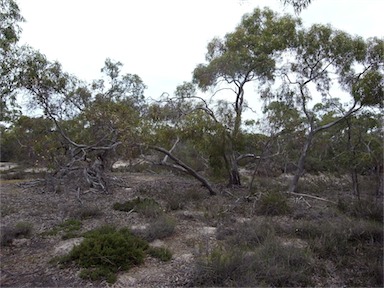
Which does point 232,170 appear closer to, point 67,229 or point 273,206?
point 273,206

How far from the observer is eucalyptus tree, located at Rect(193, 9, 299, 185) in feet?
40.6

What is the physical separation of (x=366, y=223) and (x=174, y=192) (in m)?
6.19

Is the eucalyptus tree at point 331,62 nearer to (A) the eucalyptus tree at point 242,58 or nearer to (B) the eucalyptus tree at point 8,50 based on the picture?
(A) the eucalyptus tree at point 242,58

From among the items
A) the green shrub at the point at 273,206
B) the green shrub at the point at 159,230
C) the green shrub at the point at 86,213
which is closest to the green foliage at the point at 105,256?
the green shrub at the point at 159,230

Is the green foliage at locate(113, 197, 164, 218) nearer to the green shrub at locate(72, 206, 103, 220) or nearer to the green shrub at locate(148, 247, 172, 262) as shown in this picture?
the green shrub at locate(72, 206, 103, 220)

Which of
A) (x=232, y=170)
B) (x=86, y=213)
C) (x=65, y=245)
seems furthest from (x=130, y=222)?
(x=232, y=170)

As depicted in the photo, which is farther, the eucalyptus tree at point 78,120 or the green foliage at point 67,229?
the eucalyptus tree at point 78,120

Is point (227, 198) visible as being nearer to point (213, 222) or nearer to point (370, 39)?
point (213, 222)

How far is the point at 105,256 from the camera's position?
18.0ft

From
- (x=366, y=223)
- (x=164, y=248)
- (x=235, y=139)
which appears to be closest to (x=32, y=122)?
(x=235, y=139)

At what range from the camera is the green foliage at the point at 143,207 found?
8695mm

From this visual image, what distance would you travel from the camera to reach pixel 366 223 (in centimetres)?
684

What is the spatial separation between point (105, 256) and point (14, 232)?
2.63 m

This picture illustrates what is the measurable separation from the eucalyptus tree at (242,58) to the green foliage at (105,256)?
6.57m
